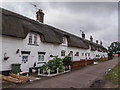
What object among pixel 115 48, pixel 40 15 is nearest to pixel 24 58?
pixel 40 15

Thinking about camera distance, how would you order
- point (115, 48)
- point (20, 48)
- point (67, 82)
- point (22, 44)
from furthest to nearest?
point (115, 48) < point (22, 44) < point (20, 48) < point (67, 82)

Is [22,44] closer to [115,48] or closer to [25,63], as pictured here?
[25,63]

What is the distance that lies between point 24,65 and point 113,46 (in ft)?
Answer: 299

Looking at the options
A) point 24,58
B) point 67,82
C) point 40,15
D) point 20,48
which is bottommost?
point 67,82

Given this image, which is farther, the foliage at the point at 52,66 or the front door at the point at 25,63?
the foliage at the point at 52,66

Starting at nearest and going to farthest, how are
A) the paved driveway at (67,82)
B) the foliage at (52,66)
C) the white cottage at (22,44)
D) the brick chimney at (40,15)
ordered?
1. the paved driveway at (67,82)
2. the white cottage at (22,44)
3. the foliage at (52,66)
4. the brick chimney at (40,15)

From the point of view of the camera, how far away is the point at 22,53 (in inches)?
439

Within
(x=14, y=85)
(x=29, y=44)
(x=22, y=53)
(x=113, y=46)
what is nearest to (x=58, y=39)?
(x=29, y=44)

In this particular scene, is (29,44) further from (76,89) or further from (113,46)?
(113,46)

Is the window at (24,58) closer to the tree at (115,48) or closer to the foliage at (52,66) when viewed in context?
the foliage at (52,66)

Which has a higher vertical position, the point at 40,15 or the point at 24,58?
the point at 40,15

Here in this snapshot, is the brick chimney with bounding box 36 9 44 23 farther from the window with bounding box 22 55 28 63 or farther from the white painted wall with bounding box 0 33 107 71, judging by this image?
the window with bounding box 22 55 28 63

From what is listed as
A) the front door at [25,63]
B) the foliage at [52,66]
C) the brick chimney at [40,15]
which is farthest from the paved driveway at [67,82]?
the brick chimney at [40,15]

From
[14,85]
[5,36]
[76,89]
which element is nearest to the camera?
[76,89]
